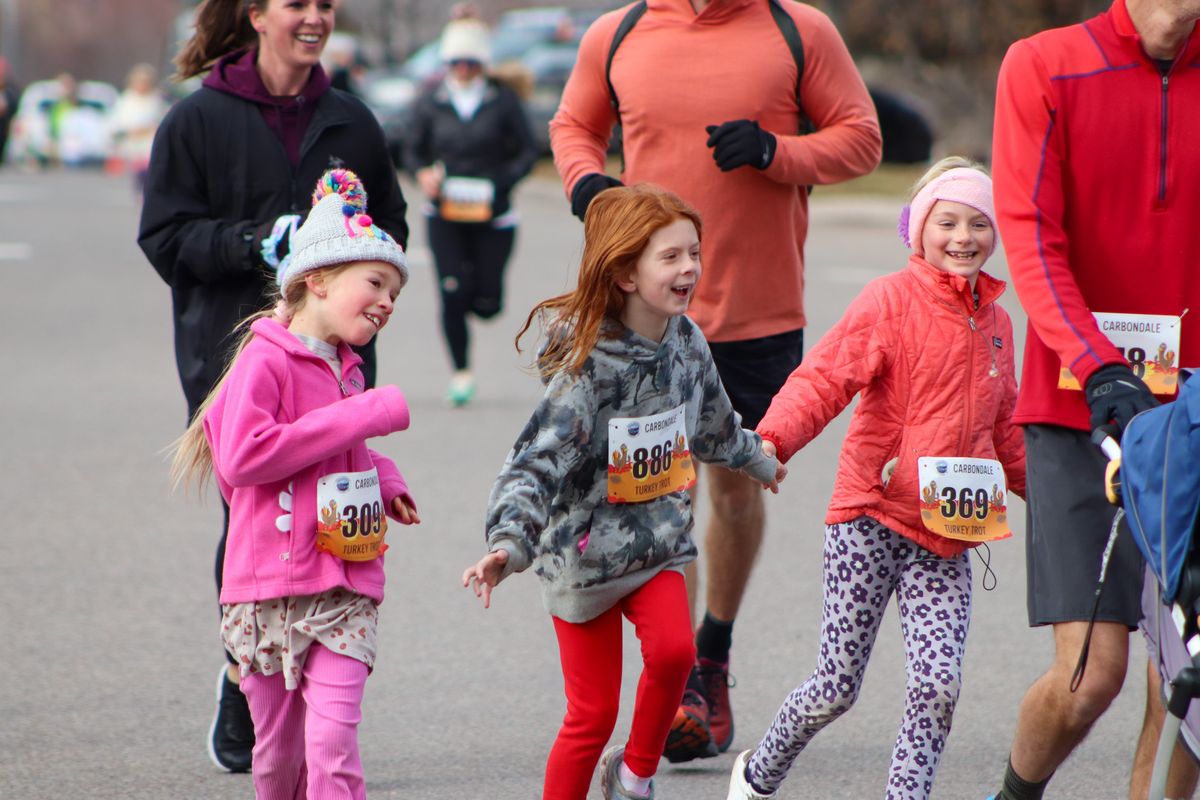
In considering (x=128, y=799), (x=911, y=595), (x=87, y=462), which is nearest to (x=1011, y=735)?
(x=911, y=595)

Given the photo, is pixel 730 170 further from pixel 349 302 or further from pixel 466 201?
pixel 466 201

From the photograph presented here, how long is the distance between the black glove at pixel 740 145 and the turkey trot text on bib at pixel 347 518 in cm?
142

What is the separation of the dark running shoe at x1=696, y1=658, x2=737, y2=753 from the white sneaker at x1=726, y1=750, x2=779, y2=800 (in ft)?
1.96

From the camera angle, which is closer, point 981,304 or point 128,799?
point 981,304

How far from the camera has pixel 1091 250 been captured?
388cm

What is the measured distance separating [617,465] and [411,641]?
7.99 ft

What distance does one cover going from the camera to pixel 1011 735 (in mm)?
5234

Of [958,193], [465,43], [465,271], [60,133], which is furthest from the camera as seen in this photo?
[60,133]

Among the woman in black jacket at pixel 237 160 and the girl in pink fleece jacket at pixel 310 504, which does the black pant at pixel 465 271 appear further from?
the girl in pink fleece jacket at pixel 310 504

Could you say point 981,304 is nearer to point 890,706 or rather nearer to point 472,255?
point 890,706

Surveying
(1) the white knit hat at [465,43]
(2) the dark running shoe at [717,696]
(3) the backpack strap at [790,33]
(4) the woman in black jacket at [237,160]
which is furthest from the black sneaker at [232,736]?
(1) the white knit hat at [465,43]

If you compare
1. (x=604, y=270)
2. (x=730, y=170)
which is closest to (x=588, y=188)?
(x=730, y=170)

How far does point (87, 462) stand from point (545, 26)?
23.6 meters

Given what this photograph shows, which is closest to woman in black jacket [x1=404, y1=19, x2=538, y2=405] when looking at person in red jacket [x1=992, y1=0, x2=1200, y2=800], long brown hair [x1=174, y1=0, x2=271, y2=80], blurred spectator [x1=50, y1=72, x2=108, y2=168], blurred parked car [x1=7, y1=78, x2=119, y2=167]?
long brown hair [x1=174, y1=0, x2=271, y2=80]
